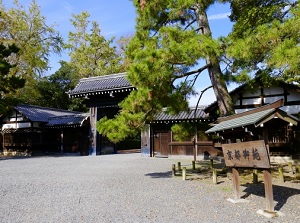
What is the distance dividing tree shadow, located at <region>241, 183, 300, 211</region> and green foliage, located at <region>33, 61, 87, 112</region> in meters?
30.7

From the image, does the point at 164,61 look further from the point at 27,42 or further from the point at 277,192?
the point at 27,42

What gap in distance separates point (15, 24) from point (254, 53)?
24552 millimetres

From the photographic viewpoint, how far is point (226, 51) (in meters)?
8.22

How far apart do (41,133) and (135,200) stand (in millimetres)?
20743

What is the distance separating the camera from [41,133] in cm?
2575

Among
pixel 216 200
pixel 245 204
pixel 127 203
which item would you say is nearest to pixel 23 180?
pixel 127 203

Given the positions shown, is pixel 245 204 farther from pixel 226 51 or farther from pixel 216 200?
pixel 226 51

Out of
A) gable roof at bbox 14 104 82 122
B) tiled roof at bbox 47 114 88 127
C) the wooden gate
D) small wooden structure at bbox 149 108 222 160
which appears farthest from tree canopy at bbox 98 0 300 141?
gable roof at bbox 14 104 82 122

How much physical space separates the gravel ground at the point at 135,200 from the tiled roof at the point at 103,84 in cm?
1185

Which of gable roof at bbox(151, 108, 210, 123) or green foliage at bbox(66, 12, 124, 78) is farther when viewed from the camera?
green foliage at bbox(66, 12, 124, 78)

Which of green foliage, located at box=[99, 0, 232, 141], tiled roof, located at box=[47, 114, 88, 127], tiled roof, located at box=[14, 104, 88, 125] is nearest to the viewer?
green foliage, located at box=[99, 0, 232, 141]

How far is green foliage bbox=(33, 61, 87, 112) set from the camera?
3599 centimetres

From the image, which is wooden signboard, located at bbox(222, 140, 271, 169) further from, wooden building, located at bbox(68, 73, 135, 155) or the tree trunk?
wooden building, located at bbox(68, 73, 135, 155)

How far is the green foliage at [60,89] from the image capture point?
35991 mm
